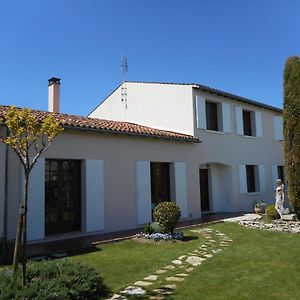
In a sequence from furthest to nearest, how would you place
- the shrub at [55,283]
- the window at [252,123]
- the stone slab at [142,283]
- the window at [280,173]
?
the window at [280,173] < the window at [252,123] < the stone slab at [142,283] < the shrub at [55,283]

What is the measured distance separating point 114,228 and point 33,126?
7.15 metres

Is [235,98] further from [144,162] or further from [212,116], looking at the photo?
[144,162]

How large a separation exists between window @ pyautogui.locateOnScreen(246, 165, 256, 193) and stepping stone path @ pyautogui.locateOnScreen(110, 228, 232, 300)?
9.20 metres

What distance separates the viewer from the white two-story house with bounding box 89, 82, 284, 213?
15641 mm

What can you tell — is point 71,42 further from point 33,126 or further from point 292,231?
point 292,231

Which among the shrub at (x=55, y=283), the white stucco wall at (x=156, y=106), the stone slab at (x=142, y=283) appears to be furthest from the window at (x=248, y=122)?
the shrub at (x=55, y=283)

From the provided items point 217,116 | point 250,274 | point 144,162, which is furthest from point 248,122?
point 250,274

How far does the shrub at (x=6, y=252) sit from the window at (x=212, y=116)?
1116 cm

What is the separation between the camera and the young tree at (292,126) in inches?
503

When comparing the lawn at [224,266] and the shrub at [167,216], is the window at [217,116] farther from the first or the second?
the lawn at [224,266]

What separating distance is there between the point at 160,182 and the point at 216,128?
4791 millimetres

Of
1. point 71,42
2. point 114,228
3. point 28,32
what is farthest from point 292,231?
point 28,32

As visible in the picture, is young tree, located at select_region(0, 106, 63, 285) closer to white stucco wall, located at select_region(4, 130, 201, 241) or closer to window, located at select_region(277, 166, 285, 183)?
white stucco wall, located at select_region(4, 130, 201, 241)

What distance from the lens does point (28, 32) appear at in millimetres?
10516
